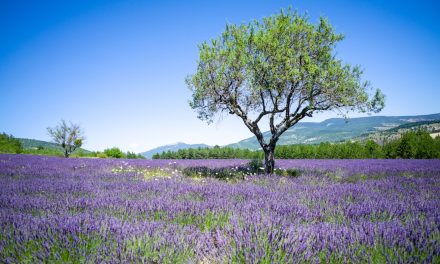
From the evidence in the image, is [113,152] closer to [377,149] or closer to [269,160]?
[269,160]

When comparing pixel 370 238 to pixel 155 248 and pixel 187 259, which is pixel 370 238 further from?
pixel 155 248

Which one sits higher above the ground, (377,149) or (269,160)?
(269,160)

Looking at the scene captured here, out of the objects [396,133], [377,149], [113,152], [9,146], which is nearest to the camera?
[377,149]

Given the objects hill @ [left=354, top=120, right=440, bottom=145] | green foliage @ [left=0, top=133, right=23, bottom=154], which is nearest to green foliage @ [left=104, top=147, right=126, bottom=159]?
green foliage @ [left=0, top=133, right=23, bottom=154]

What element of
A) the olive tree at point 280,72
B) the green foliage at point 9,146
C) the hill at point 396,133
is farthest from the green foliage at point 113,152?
the hill at point 396,133

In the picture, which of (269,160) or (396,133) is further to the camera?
(396,133)

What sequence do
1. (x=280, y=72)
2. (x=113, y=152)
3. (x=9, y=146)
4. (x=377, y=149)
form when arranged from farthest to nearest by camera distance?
(x=113, y=152) < (x=9, y=146) < (x=377, y=149) < (x=280, y=72)

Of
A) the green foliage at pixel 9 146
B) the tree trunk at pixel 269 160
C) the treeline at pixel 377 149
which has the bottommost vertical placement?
the treeline at pixel 377 149

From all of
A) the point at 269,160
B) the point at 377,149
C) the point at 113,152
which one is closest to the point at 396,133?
the point at 377,149

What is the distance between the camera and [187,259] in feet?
6.03

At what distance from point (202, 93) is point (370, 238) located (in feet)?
30.6

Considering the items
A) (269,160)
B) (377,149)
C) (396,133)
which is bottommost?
(377,149)

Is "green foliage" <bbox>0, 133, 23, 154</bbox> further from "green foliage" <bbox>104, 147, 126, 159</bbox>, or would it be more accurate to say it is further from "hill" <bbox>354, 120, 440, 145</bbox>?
"hill" <bbox>354, 120, 440, 145</bbox>

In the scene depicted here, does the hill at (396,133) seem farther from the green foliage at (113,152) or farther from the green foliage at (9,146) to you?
the green foliage at (9,146)
